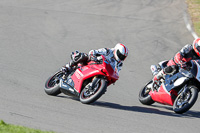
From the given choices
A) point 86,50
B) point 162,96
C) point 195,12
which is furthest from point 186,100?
point 195,12

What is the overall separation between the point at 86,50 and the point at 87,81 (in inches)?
252

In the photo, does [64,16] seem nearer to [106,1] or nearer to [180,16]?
[106,1]

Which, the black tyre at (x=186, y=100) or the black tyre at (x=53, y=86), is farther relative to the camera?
the black tyre at (x=53, y=86)

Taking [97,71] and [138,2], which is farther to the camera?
[138,2]

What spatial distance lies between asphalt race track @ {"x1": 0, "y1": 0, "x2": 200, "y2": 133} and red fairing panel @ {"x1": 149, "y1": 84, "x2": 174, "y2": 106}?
0.29 metres

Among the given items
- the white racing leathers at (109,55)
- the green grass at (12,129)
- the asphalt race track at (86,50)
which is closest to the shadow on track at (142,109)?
the asphalt race track at (86,50)

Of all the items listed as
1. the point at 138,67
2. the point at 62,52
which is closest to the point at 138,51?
the point at 138,67

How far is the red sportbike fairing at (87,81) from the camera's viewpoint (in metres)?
8.86

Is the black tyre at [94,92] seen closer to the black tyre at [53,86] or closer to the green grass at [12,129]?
the black tyre at [53,86]

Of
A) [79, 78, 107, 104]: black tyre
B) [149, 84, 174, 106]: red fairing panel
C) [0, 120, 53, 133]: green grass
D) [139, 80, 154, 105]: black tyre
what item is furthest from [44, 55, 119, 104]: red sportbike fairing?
[0, 120, 53, 133]: green grass

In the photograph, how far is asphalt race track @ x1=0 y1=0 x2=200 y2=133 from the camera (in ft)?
24.9

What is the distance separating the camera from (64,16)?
1983 cm

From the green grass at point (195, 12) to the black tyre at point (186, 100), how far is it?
32.0 feet

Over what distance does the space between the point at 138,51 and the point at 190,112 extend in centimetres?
616
